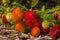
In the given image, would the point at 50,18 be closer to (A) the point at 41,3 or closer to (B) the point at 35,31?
(B) the point at 35,31

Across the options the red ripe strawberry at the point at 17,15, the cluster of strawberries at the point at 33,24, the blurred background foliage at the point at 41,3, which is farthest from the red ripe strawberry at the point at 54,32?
the blurred background foliage at the point at 41,3

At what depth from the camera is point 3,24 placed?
91 cm

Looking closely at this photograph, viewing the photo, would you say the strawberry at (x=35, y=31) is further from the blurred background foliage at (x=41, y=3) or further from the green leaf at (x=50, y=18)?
the blurred background foliage at (x=41, y=3)

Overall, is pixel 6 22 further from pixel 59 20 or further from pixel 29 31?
pixel 59 20

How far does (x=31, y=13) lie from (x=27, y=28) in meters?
0.07

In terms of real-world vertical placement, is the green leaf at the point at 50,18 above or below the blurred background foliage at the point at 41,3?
below

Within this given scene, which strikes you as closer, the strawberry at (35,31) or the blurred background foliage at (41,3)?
the strawberry at (35,31)

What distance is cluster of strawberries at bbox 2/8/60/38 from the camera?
0.79m

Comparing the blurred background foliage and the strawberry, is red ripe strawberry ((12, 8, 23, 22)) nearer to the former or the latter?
the strawberry

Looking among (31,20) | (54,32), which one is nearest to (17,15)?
(31,20)

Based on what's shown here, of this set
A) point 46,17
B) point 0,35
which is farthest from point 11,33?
point 46,17

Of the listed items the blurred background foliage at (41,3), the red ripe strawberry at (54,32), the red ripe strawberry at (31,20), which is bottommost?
the red ripe strawberry at (54,32)

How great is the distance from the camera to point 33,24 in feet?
2.71

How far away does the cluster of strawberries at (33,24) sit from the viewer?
0.79m
